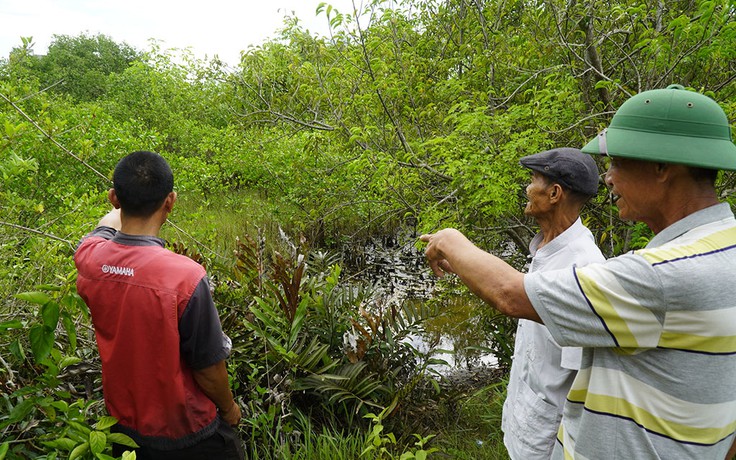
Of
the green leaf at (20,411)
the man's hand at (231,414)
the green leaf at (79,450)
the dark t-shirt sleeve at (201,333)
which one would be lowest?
the man's hand at (231,414)

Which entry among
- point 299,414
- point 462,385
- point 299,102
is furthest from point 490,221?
point 299,414

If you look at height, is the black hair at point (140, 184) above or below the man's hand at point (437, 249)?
above

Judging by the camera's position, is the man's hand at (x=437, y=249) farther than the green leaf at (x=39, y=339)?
No

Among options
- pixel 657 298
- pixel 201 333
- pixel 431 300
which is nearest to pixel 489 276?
pixel 657 298

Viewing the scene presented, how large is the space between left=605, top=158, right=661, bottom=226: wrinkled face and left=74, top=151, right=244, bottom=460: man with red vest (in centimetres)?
145

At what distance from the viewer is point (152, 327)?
178 centimetres

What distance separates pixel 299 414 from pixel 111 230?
185 centimetres

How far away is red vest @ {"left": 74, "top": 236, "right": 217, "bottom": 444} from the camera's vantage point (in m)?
1.78

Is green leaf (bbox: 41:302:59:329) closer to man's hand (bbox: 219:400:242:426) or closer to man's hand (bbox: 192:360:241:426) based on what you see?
man's hand (bbox: 192:360:241:426)

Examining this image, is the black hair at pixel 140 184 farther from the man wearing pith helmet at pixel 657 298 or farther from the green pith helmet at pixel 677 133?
the green pith helmet at pixel 677 133

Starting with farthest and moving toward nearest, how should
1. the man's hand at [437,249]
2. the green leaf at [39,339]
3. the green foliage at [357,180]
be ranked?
the green foliage at [357,180], the green leaf at [39,339], the man's hand at [437,249]

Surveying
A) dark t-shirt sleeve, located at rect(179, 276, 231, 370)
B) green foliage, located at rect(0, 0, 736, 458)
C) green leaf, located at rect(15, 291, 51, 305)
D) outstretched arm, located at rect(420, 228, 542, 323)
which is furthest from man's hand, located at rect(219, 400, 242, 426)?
outstretched arm, located at rect(420, 228, 542, 323)

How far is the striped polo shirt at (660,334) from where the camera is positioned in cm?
113

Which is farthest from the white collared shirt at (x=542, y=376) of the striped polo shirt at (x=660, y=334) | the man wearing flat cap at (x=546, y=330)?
the striped polo shirt at (x=660, y=334)
